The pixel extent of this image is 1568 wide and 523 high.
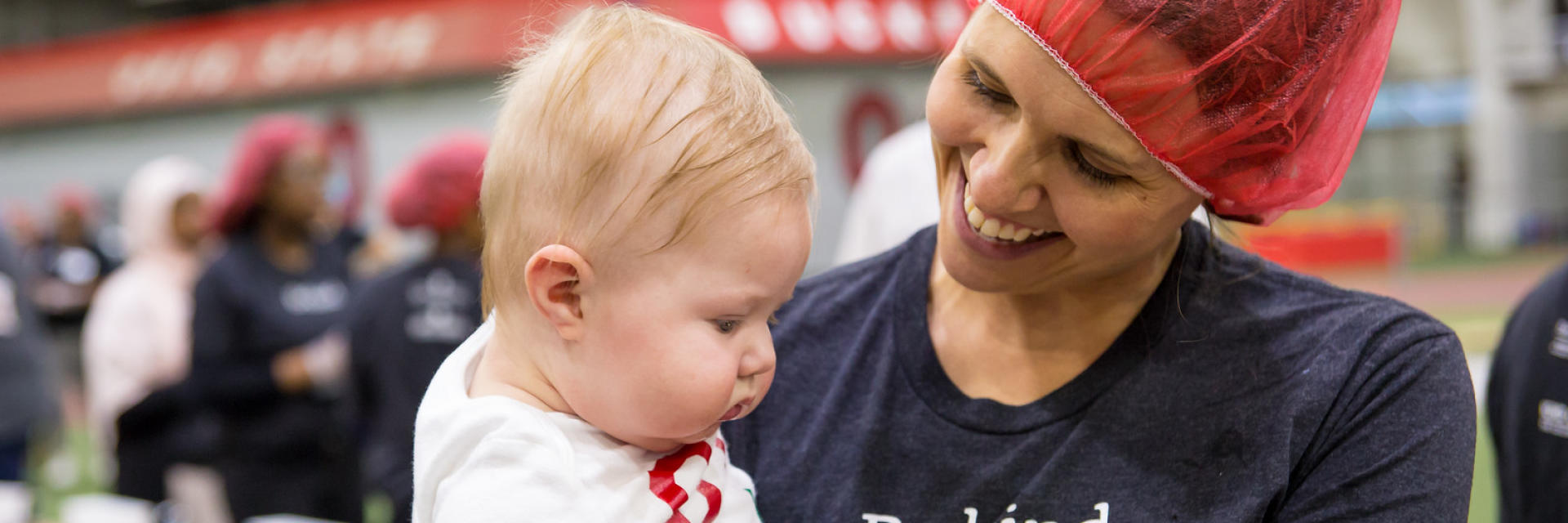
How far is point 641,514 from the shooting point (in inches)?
44.5

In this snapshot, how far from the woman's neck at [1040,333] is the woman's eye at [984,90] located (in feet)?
0.81

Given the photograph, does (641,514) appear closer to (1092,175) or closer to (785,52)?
(1092,175)

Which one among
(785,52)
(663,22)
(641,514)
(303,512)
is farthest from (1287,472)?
(785,52)

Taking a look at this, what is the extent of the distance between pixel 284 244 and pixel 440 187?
107 centimetres

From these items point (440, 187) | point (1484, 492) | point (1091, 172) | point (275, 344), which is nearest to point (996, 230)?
point (1091, 172)

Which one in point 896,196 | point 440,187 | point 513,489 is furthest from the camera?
point 440,187

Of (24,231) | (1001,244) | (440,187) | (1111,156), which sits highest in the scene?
(1111,156)

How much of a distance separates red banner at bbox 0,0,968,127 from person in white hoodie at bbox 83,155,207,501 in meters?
4.61

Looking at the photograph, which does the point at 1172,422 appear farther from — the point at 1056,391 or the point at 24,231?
the point at 24,231

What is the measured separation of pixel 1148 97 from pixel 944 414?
0.40 meters

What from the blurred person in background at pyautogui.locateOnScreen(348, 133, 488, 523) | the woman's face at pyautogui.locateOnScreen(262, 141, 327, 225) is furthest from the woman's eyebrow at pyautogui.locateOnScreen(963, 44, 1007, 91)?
the woman's face at pyautogui.locateOnScreen(262, 141, 327, 225)

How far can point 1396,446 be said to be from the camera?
44.5 inches

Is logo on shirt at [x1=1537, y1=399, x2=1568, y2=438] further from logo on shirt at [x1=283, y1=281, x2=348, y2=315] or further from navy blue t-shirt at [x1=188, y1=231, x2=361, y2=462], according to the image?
logo on shirt at [x1=283, y1=281, x2=348, y2=315]

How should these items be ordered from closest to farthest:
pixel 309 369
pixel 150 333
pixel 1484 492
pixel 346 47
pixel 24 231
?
pixel 309 369, pixel 150 333, pixel 1484 492, pixel 24 231, pixel 346 47
